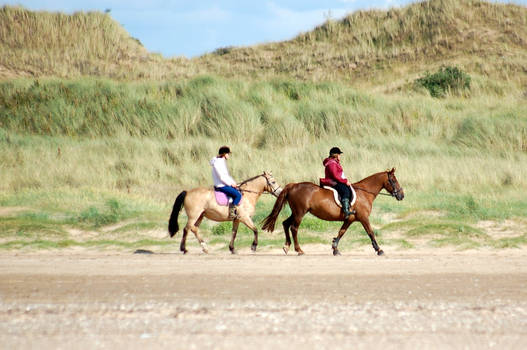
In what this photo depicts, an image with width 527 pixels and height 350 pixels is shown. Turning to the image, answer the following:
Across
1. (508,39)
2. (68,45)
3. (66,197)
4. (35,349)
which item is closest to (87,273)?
(35,349)

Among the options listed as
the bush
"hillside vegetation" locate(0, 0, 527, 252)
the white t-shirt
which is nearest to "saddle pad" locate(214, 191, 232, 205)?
the white t-shirt

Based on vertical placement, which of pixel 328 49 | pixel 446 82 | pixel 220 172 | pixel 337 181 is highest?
pixel 328 49

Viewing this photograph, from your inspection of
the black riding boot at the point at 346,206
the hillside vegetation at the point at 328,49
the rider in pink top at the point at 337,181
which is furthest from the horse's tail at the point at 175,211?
the hillside vegetation at the point at 328,49

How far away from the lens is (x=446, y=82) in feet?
124

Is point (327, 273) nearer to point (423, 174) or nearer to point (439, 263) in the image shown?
point (439, 263)

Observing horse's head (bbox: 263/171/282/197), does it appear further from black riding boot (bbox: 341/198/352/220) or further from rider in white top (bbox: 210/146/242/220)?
black riding boot (bbox: 341/198/352/220)

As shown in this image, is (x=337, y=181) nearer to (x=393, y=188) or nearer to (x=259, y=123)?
(x=393, y=188)

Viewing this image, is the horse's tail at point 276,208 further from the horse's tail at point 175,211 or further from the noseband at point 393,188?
the noseband at point 393,188

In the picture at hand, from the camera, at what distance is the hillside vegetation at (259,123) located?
17766mm

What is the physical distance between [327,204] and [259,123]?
654 inches

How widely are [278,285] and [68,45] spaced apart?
1523 inches

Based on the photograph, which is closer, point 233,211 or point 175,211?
point 233,211

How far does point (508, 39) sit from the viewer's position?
160ft

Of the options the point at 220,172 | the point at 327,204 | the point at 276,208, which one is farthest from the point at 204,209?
the point at 327,204
